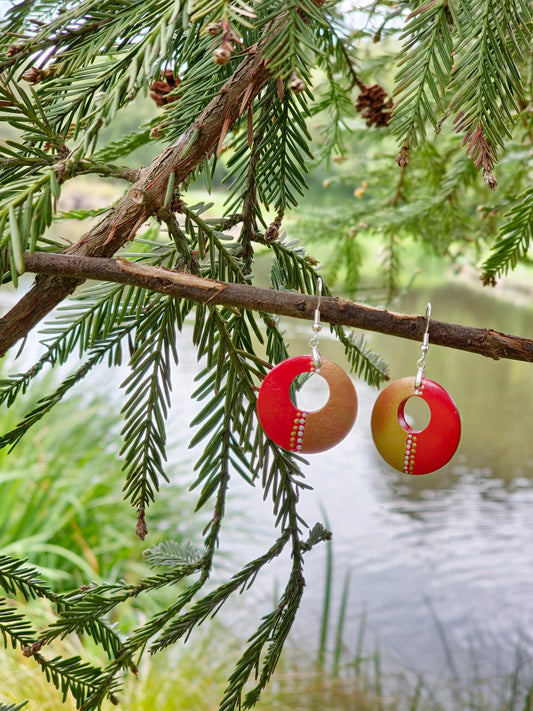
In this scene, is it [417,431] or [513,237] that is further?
[513,237]

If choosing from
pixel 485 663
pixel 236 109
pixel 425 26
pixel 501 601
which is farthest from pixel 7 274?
pixel 501 601

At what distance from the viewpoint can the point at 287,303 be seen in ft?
1.12

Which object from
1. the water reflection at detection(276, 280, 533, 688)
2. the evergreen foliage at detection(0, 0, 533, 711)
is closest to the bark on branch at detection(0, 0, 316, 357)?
the evergreen foliage at detection(0, 0, 533, 711)

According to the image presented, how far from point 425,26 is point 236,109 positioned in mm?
111

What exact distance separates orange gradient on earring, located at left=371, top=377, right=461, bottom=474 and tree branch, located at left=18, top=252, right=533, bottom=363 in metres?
0.05

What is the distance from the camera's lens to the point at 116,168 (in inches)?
14.2

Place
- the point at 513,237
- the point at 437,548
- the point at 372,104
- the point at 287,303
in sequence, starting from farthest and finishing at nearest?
1. the point at 437,548
2. the point at 372,104
3. the point at 513,237
4. the point at 287,303

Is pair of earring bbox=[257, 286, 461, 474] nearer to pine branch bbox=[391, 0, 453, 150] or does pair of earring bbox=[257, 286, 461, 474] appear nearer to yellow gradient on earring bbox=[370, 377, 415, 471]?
yellow gradient on earring bbox=[370, 377, 415, 471]

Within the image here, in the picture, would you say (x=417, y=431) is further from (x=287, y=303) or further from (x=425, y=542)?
(x=425, y=542)

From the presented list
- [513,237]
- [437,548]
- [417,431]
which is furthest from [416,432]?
[437,548]

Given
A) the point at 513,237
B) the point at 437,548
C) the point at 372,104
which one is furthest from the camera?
the point at 437,548

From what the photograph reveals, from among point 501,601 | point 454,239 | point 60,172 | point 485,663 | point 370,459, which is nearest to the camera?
point 60,172

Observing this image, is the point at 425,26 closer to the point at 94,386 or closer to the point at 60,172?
the point at 60,172

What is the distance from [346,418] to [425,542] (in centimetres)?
226
